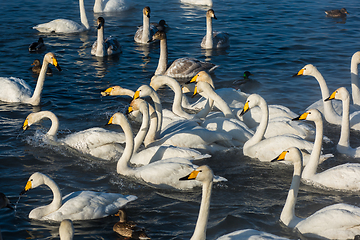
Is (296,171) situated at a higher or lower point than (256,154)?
higher

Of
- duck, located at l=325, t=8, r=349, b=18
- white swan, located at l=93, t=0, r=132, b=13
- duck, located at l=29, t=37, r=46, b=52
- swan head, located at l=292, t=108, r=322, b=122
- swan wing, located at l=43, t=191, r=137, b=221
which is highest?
white swan, located at l=93, t=0, r=132, b=13

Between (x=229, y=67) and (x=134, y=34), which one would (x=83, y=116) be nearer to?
(x=229, y=67)

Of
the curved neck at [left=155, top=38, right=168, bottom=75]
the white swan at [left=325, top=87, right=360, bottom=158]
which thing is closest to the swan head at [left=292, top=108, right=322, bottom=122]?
the white swan at [left=325, top=87, right=360, bottom=158]

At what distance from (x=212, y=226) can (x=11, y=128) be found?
615 centimetres

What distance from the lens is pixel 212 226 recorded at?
710 cm

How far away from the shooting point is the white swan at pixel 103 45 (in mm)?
16453

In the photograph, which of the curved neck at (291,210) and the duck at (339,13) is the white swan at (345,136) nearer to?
the curved neck at (291,210)

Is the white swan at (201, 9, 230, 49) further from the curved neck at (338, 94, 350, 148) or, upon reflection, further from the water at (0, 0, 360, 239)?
the curved neck at (338, 94, 350, 148)

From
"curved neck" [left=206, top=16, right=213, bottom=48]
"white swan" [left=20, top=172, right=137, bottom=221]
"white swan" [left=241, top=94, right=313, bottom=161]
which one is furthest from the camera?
"curved neck" [left=206, top=16, right=213, bottom=48]

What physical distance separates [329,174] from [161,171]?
9.85 feet

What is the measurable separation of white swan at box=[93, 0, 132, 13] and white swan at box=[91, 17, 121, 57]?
6.81m

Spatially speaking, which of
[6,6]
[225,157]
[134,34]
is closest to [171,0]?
[134,34]

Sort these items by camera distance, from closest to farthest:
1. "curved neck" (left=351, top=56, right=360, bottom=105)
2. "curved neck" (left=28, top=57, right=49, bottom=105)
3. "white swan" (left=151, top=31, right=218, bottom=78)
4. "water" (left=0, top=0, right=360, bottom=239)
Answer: "water" (left=0, top=0, right=360, bottom=239) < "curved neck" (left=351, top=56, right=360, bottom=105) < "curved neck" (left=28, top=57, right=49, bottom=105) < "white swan" (left=151, top=31, right=218, bottom=78)

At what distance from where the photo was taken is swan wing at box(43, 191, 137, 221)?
707 cm
